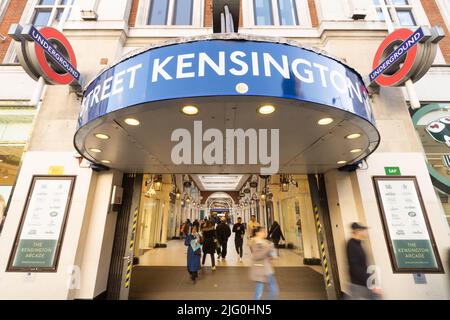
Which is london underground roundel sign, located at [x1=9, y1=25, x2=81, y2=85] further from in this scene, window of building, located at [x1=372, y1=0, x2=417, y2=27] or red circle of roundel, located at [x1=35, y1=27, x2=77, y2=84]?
window of building, located at [x1=372, y1=0, x2=417, y2=27]

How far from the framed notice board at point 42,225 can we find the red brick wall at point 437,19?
1145 centimetres

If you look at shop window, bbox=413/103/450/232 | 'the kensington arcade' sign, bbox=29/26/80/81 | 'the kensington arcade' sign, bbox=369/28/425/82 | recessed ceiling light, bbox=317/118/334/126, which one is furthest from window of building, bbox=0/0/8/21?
shop window, bbox=413/103/450/232

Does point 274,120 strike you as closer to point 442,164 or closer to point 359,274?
point 359,274

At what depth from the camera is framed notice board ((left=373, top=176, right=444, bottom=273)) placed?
4.69 meters

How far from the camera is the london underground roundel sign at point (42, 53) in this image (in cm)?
405

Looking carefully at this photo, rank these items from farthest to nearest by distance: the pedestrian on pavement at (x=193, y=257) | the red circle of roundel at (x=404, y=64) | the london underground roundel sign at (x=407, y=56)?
Answer: 1. the pedestrian on pavement at (x=193, y=257)
2. the red circle of roundel at (x=404, y=64)
3. the london underground roundel sign at (x=407, y=56)

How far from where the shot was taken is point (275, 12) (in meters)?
7.90

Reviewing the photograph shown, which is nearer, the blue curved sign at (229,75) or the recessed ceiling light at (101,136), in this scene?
the blue curved sign at (229,75)

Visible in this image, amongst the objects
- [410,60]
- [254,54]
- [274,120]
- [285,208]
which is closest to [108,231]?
[274,120]

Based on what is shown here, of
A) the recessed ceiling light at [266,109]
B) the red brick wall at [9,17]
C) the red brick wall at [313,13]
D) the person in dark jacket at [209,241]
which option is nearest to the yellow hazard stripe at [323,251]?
the person in dark jacket at [209,241]

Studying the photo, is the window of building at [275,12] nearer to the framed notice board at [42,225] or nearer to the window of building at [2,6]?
the framed notice board at [42,225]

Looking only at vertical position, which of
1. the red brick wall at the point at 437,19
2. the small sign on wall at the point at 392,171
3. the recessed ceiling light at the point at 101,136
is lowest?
the small sign on wall at the point at 392,171

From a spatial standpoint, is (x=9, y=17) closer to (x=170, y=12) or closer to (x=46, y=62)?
(x=46, y=62)

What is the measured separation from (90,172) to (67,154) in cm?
75
